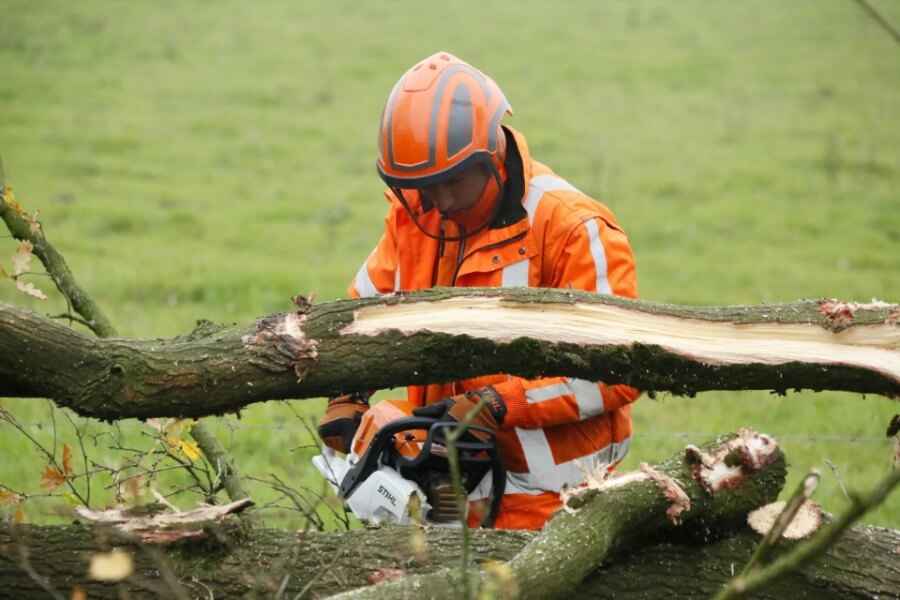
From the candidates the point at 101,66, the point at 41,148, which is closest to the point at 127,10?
the point at 101,66

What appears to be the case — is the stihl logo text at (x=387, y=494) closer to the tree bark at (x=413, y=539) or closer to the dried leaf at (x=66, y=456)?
the tree bark at (x=413, y=539)

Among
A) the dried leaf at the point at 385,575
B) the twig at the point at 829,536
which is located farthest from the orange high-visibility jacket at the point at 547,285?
the twig at the point at 829,536

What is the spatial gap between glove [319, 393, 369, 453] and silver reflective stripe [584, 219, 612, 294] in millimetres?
1099

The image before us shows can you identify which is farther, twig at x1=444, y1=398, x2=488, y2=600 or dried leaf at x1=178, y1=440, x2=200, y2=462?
dried leaf at x1=178, y1=440, x2=200, y2=462

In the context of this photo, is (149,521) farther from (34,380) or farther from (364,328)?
(364,328)

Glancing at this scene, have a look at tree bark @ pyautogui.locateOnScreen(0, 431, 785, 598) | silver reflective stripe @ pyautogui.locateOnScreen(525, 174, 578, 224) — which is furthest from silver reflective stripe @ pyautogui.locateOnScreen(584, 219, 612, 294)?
tree bark @ pyautogui.locateOnScreen(0, 431, 785, 598)

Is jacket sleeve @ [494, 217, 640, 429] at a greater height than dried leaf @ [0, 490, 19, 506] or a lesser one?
greater

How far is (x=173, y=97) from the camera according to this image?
16438 millimetres

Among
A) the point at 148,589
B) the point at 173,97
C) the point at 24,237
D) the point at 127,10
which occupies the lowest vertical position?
the point at 148,589

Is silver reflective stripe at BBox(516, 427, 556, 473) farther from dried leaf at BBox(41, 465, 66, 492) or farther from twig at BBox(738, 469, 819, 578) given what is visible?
twig at BBox(738, 469, 819, 578)

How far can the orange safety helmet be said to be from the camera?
4.04 m

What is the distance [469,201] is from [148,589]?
5.95 feet

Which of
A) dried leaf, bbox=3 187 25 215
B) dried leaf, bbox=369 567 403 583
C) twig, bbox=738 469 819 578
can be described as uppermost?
dried leaf, bbox=3 187 25 215

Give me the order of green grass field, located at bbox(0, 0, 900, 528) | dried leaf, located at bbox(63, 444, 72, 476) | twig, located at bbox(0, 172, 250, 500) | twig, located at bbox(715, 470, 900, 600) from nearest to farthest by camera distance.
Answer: twig, located at bbox(715, 470, 900, 600) → dried leaf, located at bbox(63, 444, 72, 476) → twig, located at bbox(0, 172, 250, 500) → green grass field, located at bbox(0, 0, 900, 528)
